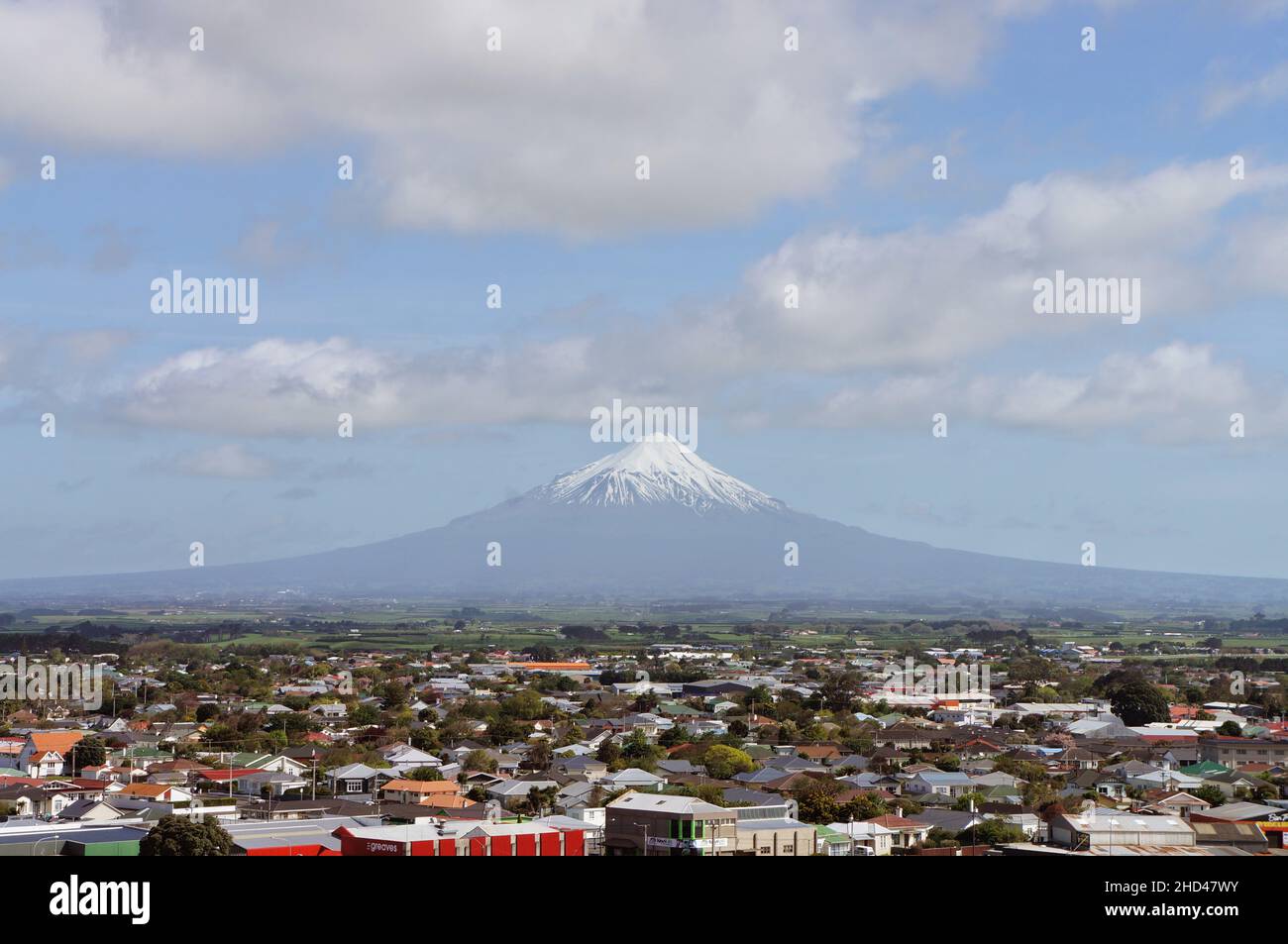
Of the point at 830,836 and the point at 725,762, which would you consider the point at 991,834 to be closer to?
the point at 830,836

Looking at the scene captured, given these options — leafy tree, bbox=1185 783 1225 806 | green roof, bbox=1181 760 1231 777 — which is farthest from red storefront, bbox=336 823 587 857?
green roof, bbox=1181 760 1231 777

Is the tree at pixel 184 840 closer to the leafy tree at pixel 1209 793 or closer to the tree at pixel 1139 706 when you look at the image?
the leafy tree at pixel 1209 793

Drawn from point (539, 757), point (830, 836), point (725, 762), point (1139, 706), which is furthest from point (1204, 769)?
point (830, 836)

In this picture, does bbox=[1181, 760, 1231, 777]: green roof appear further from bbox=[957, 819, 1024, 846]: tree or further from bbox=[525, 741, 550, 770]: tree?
bbox=[525, 741, 550, 770]: tree

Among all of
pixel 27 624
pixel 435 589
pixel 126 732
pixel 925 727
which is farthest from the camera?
pixel 435 589

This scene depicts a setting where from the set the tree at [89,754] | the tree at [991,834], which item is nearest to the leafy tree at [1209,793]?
the tree at [991,834]
